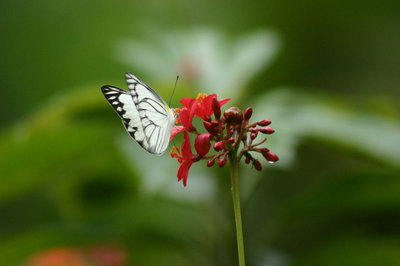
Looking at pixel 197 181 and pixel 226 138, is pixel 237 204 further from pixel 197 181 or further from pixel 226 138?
pixel 197 181

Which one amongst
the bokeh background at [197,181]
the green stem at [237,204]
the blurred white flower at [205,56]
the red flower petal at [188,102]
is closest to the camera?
the green stem at [237,204]

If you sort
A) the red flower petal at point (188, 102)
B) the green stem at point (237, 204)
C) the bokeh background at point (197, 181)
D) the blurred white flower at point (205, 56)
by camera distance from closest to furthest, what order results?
the green stem at point (237, 204) → the red flower petal at point (188, 102) → the bokeh background at point (197, 181) → the blurred white flower at point (205, 56)

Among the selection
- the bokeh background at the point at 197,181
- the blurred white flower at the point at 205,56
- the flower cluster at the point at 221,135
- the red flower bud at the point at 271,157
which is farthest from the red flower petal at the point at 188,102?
the blurred white flower at the point at 205,56

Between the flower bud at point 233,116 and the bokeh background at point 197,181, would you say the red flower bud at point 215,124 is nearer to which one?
the flower bud at point 233,116

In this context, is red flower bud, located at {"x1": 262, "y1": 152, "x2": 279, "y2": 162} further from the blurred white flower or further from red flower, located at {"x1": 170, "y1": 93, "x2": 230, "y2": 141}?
the blurred white flower

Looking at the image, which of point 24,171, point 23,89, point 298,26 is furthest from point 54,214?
point 298,26

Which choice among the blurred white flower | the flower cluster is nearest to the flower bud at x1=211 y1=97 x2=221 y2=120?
the flower cluster
